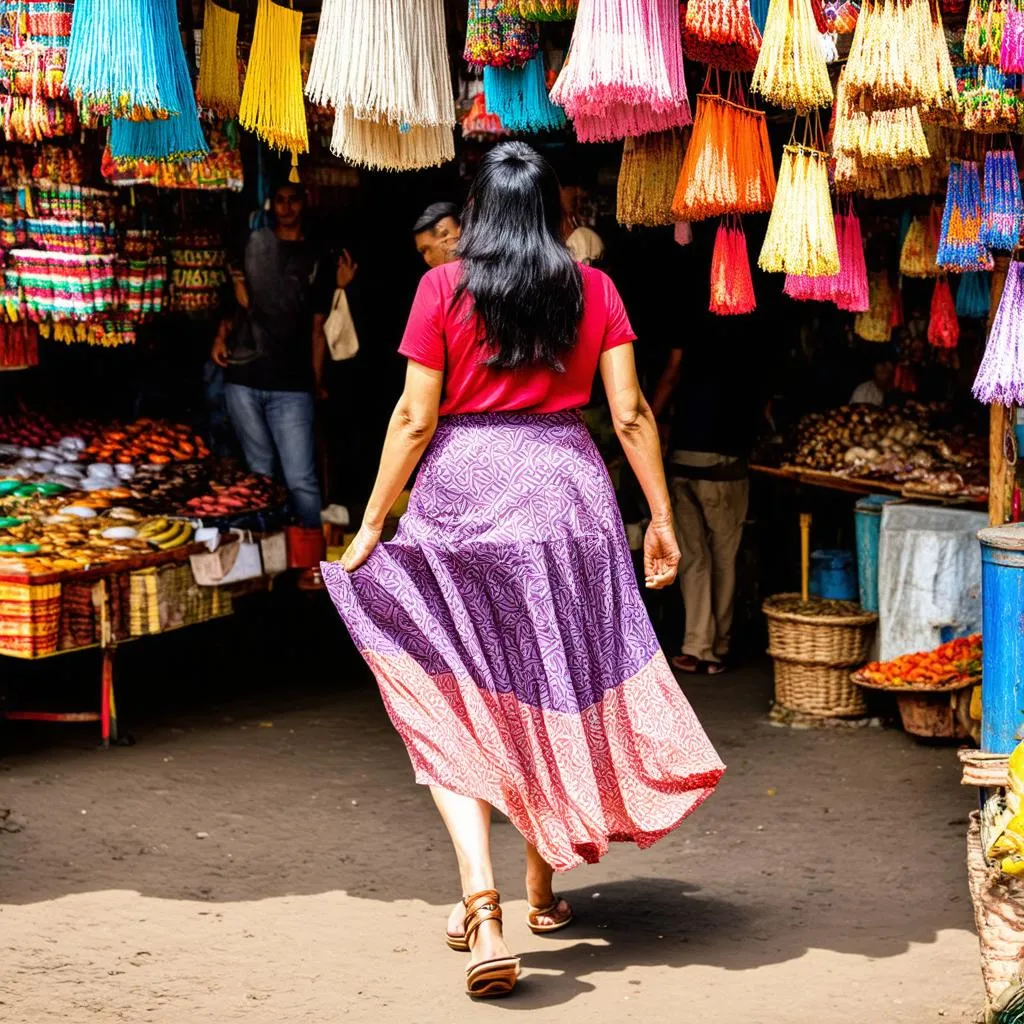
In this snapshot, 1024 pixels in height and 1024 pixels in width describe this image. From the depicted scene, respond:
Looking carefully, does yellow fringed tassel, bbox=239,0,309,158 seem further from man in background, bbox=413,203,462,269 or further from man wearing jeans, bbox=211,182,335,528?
man wearing jeans, bbox=211,182,335,528

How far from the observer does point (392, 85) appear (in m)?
4.36

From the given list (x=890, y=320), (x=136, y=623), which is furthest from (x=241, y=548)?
(x=890, y=320)

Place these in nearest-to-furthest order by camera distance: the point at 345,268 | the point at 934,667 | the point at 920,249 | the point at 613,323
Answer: the point at 613,323, the point at 920,249, the point at 934,667, the point at 345,268

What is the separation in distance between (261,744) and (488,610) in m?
2.59

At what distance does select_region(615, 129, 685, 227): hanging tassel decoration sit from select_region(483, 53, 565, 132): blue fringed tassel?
390 mm

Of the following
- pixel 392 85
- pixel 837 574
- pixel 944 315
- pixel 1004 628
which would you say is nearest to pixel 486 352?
pixel 392 85

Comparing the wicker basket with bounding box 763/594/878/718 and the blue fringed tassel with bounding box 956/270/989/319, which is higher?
the blue fringed tassel with bounding box 956/270/989/319

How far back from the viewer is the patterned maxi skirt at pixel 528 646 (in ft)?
12.3

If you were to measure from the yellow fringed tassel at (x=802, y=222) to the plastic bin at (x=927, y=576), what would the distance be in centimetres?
194

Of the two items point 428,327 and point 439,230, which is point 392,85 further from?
point 439,230

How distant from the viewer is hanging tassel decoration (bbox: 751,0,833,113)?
3982 millimetres

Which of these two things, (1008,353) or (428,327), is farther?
(1008,353)

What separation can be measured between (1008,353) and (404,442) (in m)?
1.75

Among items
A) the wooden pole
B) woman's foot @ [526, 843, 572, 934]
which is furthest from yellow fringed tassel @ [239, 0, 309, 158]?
the wooden pole
